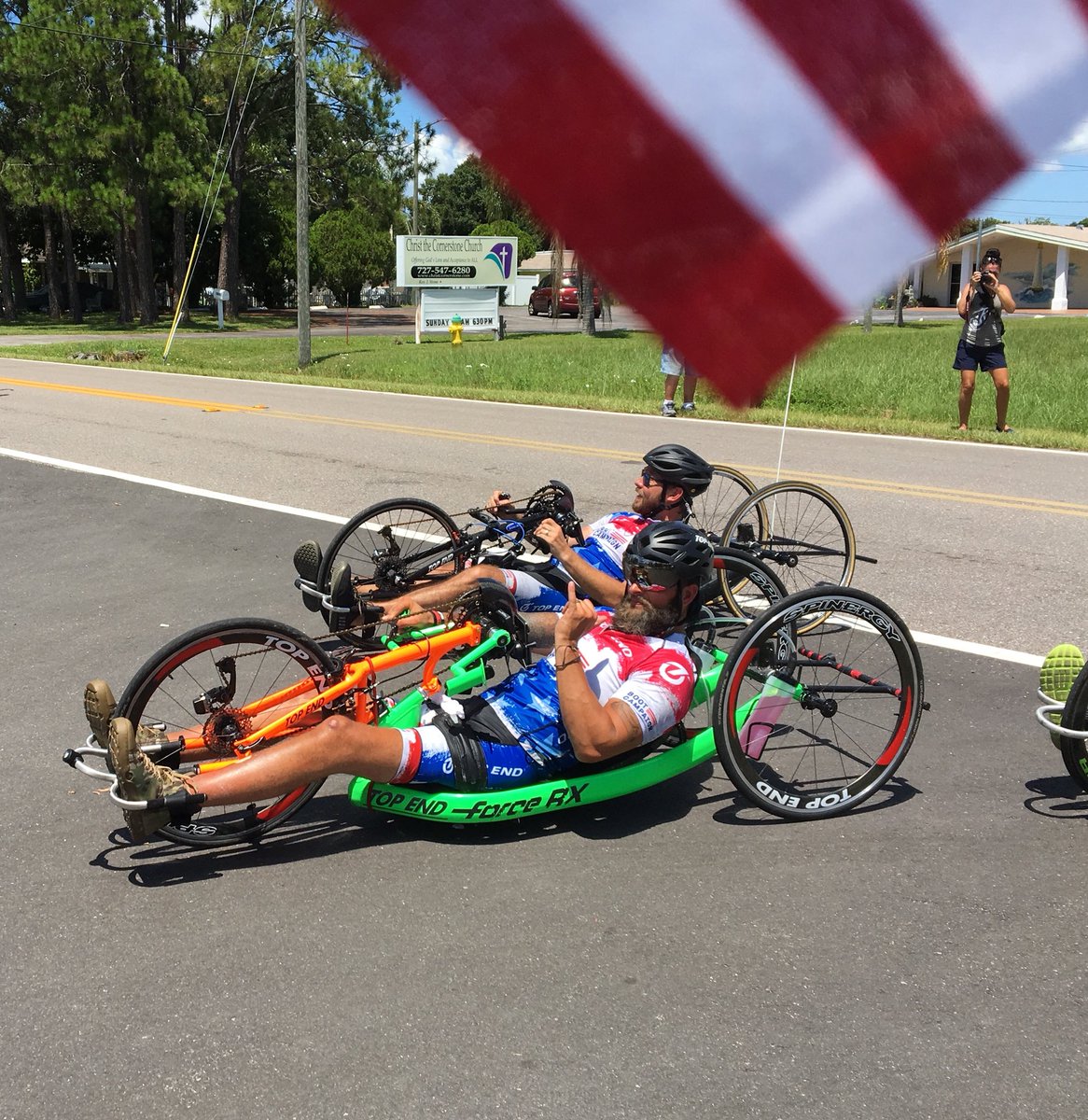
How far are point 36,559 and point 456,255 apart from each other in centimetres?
2164

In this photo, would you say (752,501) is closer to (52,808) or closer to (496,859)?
Result: (496,859)

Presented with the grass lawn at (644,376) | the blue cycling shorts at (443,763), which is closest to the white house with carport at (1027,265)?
the blue cycling shorts at (443,763)

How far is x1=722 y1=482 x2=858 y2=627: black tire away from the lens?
630 cm

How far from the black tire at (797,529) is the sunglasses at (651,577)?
6.92 ft

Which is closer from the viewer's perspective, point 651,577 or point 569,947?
point 569,947

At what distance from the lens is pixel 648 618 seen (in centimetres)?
417

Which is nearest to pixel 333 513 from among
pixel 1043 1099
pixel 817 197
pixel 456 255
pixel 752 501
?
pixel 752 501

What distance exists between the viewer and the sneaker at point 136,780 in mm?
3426

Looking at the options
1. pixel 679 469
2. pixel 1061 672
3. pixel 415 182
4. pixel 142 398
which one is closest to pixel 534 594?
pixel 679 469

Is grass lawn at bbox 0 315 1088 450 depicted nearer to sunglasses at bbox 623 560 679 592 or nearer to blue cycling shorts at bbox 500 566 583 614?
blue cycling shorts at bbox 500 566 583 614

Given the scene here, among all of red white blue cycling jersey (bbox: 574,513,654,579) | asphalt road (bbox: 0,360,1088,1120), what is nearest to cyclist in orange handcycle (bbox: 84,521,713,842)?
asphalt road (bbox: 0,360,1088,1120)

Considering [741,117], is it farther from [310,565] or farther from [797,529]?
[797,529]

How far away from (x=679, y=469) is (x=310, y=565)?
5.37 ft

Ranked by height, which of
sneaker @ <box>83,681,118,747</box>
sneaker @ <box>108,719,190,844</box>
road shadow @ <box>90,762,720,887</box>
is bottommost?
road shadow @ <box>90,762,720,887</box>
